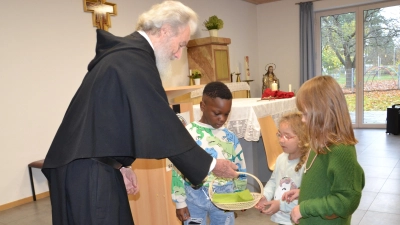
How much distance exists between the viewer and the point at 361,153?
5.04 metres

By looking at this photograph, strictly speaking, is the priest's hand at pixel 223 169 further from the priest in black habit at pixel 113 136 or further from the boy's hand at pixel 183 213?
the boy's hand at pixel 183 213

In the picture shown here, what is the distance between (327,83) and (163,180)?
4.50ft

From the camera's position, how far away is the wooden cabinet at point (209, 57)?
5.77m

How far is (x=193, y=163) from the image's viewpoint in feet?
4.05

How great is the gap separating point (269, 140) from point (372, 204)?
1.09m

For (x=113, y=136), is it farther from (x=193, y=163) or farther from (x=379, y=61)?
(x=379, y=61)

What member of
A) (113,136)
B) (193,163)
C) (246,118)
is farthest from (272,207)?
(246,118)

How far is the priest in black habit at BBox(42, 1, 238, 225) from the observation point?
1.14m

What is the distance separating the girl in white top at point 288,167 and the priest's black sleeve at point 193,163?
44cm

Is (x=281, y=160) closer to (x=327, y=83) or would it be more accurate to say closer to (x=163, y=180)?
(x=327, y=83)

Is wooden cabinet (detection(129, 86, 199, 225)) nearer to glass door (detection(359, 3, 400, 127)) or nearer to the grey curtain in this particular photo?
the grey curtain

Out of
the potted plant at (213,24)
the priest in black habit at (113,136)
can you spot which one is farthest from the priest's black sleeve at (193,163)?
the potted plant at (213,24)

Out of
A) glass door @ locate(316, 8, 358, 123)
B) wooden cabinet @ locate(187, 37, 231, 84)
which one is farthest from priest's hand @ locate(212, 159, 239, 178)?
glass door @ locate(316, 8, 358, 123)

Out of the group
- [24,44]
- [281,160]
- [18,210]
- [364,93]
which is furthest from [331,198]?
[364,93]
